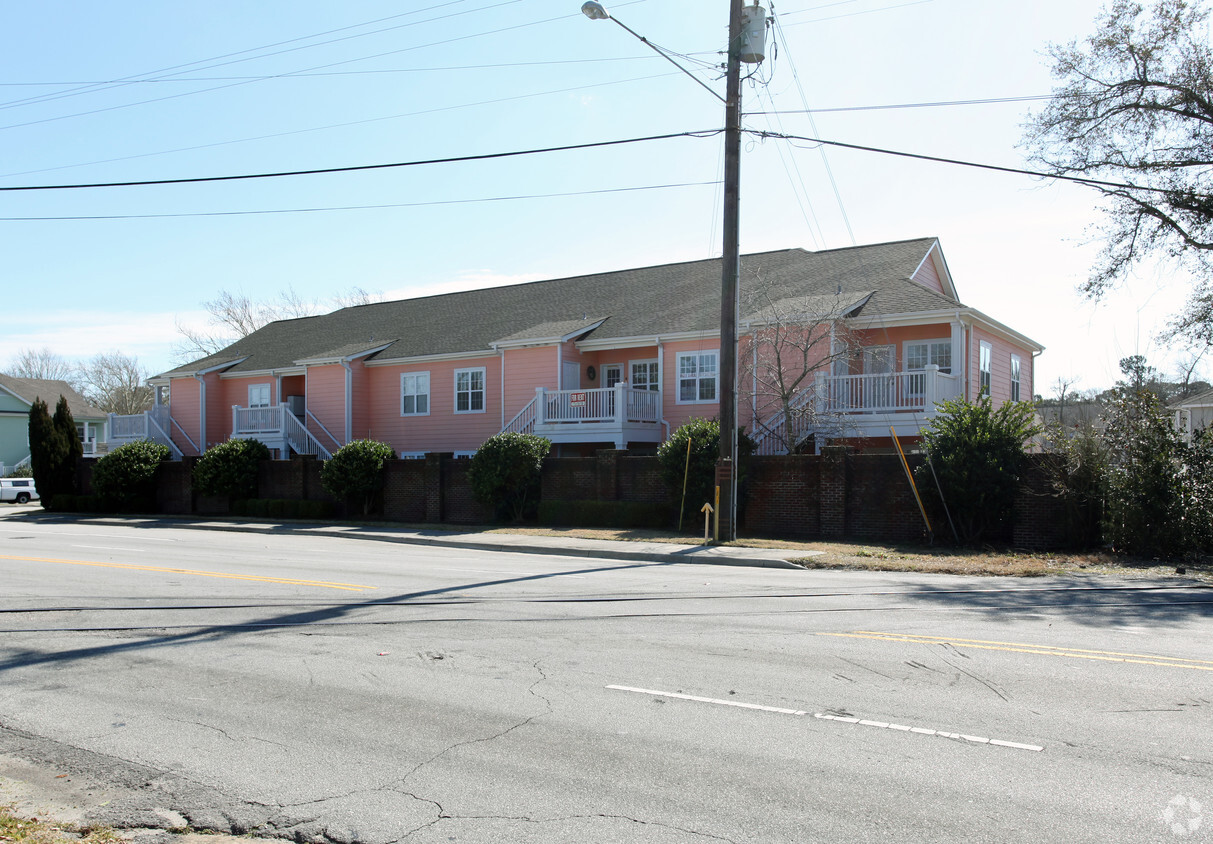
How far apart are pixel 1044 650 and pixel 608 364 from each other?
22854mm

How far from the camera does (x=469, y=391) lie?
32156mm

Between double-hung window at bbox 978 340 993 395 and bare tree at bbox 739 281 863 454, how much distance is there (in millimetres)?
3685

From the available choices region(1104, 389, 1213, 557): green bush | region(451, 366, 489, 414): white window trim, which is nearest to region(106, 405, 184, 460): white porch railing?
region(451, 366, 489, 414): white window trim

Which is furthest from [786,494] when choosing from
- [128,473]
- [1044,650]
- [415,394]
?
[128,473]

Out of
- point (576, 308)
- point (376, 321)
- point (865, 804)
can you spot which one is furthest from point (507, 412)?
point (865, 804)

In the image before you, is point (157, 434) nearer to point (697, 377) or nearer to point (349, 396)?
point (349, 396)

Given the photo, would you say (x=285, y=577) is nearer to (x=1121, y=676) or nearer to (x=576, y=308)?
(x=1121, y=676)

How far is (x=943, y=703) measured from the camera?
254 inches

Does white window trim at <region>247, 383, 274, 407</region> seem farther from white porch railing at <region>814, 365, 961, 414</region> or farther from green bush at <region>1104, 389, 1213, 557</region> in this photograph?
green bush at <region>1104, 389, 1213, 557</region>

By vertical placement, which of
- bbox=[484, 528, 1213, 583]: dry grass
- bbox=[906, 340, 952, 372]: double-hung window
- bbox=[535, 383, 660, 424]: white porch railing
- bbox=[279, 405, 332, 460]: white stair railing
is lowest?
bbox=[484, 528, 1213, 583]: dry grass

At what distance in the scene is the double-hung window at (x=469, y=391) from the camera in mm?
31906

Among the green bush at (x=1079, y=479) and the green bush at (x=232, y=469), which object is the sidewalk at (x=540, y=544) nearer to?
the green bush at (x=232, y=469)

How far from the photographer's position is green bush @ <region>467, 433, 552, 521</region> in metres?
25.0

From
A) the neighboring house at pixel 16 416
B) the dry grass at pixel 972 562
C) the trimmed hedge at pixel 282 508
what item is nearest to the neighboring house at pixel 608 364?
the trimmed hedge at pixel 282 508
